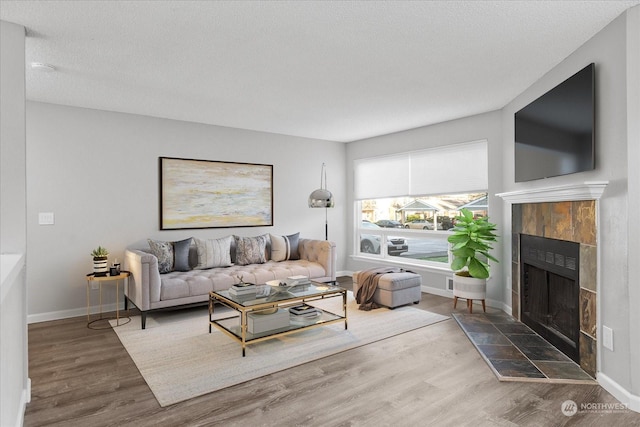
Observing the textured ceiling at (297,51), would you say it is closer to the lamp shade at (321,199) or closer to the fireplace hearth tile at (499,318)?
the lamp shade at (321,199)

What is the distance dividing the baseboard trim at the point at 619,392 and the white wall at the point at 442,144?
207 centimetres

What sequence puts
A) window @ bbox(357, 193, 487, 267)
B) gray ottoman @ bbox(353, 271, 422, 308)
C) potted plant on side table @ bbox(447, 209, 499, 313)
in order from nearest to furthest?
potted plant on side table @ bbox(447, 209, 499, 313)
gray ottoman @ bbox(353, 271, 422, 308)
window @ bbox(357, 193, 487, 267)

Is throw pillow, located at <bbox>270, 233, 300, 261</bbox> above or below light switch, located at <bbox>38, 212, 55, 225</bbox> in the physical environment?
below

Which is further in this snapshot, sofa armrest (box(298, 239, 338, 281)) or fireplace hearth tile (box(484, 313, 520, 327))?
sofa armrest (box(298, 239, 338, 281))

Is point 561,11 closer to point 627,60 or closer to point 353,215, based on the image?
→ point 627,60

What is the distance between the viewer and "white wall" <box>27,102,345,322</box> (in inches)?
178

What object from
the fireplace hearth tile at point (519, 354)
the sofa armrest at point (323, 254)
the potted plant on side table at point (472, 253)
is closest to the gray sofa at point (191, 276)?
the sofa armrest at point (323, 254)

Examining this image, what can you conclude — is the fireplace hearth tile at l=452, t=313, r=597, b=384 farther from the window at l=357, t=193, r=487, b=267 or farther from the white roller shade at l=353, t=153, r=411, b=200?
the white roller shade at l=353, t=153, r=411, b=200

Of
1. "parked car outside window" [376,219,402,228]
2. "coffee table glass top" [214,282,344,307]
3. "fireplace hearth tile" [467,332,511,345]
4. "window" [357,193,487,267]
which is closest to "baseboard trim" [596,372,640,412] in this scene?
"fireplace hearth tile" [467,332,511,345]

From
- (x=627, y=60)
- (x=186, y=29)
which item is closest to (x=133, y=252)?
(x=186, y=29)

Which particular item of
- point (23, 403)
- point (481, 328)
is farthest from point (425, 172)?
point (23, 403)

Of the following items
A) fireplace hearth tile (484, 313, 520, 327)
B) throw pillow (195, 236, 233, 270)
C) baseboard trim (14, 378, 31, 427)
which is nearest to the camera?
baseboard trim (14, 378, 31, 427)

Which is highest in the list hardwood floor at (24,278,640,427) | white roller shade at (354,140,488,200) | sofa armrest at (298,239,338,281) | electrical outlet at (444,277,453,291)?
white roller shade at (354,140,488,200)

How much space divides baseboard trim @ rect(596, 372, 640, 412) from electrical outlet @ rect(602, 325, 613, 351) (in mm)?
220
